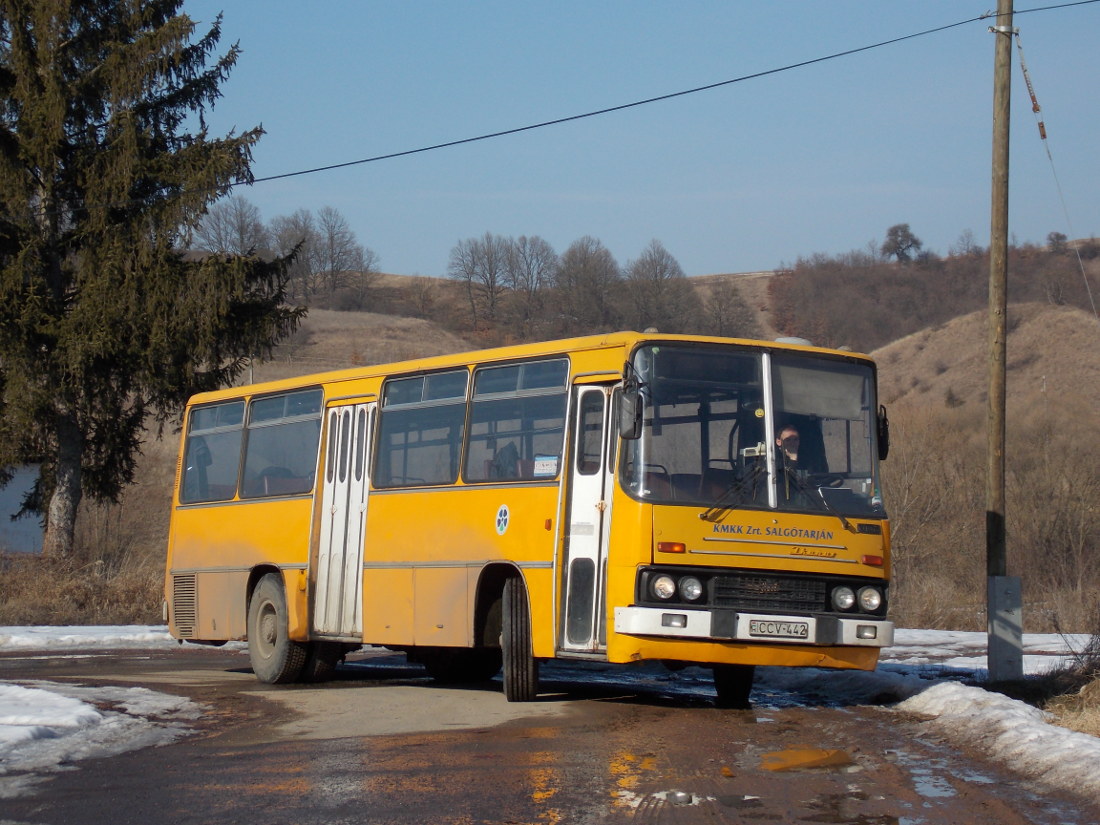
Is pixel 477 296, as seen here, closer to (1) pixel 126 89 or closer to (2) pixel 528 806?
(1) pixel 126 89

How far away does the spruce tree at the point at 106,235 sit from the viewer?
2622cm

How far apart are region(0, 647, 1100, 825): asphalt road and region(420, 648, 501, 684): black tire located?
1.69 metres

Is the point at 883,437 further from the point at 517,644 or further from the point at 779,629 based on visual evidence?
the point at 517,644

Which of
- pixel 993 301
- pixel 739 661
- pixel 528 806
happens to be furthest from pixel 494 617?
pixel 993 301

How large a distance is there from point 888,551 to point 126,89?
20551 mm

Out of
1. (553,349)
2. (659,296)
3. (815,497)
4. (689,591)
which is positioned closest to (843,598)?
(815,497)

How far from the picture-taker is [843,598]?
10742 mm

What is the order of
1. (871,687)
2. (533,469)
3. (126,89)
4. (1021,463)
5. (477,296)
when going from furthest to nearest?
(477,296), (1021,463), (126,89), (871,687), (533,469)

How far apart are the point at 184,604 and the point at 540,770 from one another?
30.6 feet

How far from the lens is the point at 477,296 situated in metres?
85.5

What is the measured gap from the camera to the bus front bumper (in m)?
10.2

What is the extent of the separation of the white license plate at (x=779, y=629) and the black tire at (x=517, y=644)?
6.57 ft

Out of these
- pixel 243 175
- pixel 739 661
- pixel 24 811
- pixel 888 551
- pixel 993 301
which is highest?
pixel 243 175

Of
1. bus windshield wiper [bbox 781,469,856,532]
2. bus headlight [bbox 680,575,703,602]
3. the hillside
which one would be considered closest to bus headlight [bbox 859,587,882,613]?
bus windshield wiper [bbox 781,469,856,532]
